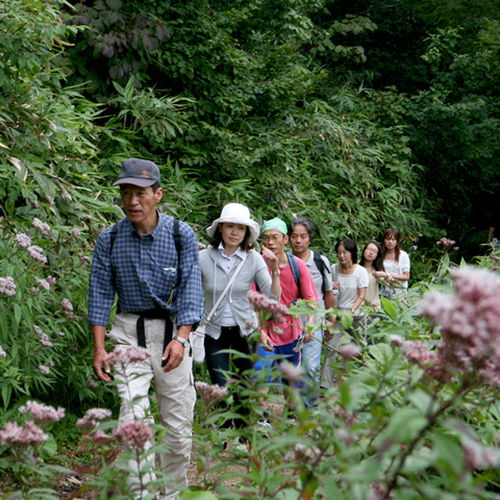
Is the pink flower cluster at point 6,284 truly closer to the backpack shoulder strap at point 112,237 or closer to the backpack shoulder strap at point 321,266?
the backpack shoulder strap at point 112,237

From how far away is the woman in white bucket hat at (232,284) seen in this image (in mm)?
4188

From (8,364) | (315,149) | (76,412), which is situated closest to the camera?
(8,364)

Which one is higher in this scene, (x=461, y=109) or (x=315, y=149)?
(x=461, y=109)

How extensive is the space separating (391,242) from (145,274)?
5242 millimetres

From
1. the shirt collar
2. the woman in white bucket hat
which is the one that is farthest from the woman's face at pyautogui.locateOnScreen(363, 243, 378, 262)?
the shirt collar

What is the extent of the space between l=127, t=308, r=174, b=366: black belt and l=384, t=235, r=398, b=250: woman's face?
201 inches

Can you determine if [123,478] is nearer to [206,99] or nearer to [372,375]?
[372,375]

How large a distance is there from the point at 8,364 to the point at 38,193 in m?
2.07

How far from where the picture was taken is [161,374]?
3.29 metres

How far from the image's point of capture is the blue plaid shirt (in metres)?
3.21

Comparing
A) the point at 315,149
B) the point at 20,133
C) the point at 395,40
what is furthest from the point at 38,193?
the point at 395,40

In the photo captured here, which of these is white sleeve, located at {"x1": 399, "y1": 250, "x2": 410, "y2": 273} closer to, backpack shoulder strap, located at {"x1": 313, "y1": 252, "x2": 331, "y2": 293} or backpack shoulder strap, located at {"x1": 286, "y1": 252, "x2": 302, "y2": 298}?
backpack shoulder strap, located at {"x1": 313, "y1": 252, "x2": 331, "y2": 293}

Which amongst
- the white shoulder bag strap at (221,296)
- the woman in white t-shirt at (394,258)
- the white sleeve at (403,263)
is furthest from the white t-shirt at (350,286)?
the white shoulder bag strap at (221,296)

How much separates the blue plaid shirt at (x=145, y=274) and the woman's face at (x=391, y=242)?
496cm
